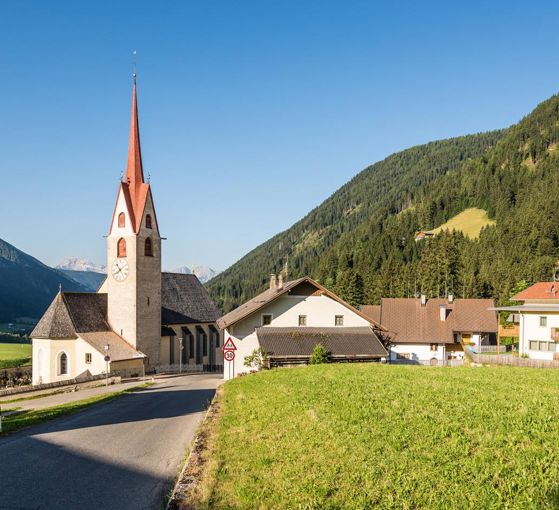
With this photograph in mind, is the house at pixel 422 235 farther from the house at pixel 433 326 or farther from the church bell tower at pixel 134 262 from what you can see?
the church bell tower at pixel 134 262

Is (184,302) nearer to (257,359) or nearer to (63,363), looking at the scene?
(63,363)

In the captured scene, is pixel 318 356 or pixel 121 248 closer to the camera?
pixel 318 356

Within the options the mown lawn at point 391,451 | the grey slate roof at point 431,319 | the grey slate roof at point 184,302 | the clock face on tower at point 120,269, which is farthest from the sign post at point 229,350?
the grey slate roof at point 184,302

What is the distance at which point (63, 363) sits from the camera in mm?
52281

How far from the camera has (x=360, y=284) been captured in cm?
10331

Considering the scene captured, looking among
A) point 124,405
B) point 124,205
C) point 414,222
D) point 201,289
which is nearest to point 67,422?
point 124,405

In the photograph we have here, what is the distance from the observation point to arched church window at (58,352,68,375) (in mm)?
52062

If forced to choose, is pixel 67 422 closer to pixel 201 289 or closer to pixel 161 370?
pixel 161 370

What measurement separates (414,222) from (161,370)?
152m

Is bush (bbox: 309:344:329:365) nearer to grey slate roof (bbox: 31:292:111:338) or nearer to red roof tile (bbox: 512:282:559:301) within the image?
grey slate roof (bbox: 31:292:111:338)

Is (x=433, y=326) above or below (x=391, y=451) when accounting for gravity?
below

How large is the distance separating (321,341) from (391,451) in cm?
2896

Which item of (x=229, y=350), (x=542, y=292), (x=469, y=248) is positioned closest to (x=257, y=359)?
(x=229, y=350)

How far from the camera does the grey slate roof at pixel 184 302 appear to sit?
211 ft
